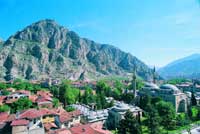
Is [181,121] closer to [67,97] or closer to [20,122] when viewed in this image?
[20,122]

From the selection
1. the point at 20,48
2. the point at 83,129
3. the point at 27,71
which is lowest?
the point at 83,129

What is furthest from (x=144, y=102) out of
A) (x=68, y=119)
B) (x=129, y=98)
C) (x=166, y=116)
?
(x=68, y=119)

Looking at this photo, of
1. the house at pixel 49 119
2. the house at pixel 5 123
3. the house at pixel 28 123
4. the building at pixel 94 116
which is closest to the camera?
the house at pixel 28 123

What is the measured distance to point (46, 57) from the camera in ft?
516

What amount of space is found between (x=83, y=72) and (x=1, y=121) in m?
134

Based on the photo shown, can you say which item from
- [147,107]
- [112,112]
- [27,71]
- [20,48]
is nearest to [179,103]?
[147,107]

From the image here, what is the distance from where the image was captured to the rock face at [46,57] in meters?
139

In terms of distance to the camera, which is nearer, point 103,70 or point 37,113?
point 37,113

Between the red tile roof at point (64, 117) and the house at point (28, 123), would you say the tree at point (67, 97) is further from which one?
the house at point (28, 123)

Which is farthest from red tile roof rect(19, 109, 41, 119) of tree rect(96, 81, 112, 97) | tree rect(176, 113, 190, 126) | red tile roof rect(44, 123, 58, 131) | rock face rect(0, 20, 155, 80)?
rock face rect(0, 20, 155, 80)

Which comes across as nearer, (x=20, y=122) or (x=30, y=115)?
(x=20, y=122)

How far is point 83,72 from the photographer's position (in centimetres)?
16388

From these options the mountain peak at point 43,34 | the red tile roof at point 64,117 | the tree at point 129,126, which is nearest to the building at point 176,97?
the red tile roof at point 64,117

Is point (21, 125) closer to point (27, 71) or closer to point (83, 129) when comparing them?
point (83, 129)
